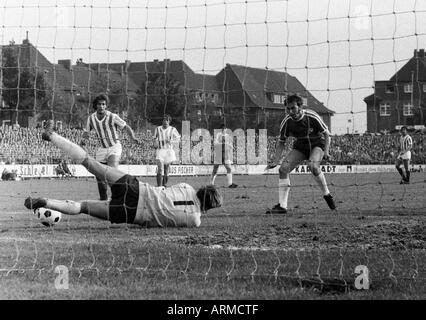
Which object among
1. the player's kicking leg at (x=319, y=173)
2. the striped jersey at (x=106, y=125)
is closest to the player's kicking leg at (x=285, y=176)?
the player's kicking leg at (x=319, y=173)

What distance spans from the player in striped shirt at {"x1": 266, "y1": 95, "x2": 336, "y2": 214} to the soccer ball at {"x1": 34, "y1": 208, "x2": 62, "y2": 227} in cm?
381

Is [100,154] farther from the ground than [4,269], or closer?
farther from the ground

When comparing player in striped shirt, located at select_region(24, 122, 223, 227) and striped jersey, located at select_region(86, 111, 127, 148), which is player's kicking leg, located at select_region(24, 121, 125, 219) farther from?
striped jersey, located at select_region(86, 111, 127, 148)

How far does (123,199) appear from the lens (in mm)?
8719

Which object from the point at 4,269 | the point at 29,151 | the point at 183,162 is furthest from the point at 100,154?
the point at 183,162

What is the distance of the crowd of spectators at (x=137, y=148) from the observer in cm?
3326

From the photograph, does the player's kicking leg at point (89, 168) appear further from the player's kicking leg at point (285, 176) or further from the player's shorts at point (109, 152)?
the player's shorts at point (109, 152)

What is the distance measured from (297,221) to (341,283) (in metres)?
5.36

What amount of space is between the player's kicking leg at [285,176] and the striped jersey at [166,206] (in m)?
3.53

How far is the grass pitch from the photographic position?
537cm

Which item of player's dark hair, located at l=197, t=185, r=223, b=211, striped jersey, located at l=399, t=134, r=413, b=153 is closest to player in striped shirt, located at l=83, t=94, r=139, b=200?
player's dark hair, located at l=197, t=185, r=223, b=211

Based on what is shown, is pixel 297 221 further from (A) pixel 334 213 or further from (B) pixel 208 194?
(B) pixel 208 194

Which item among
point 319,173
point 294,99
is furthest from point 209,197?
point 319,173

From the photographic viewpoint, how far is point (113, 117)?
13195 mm
